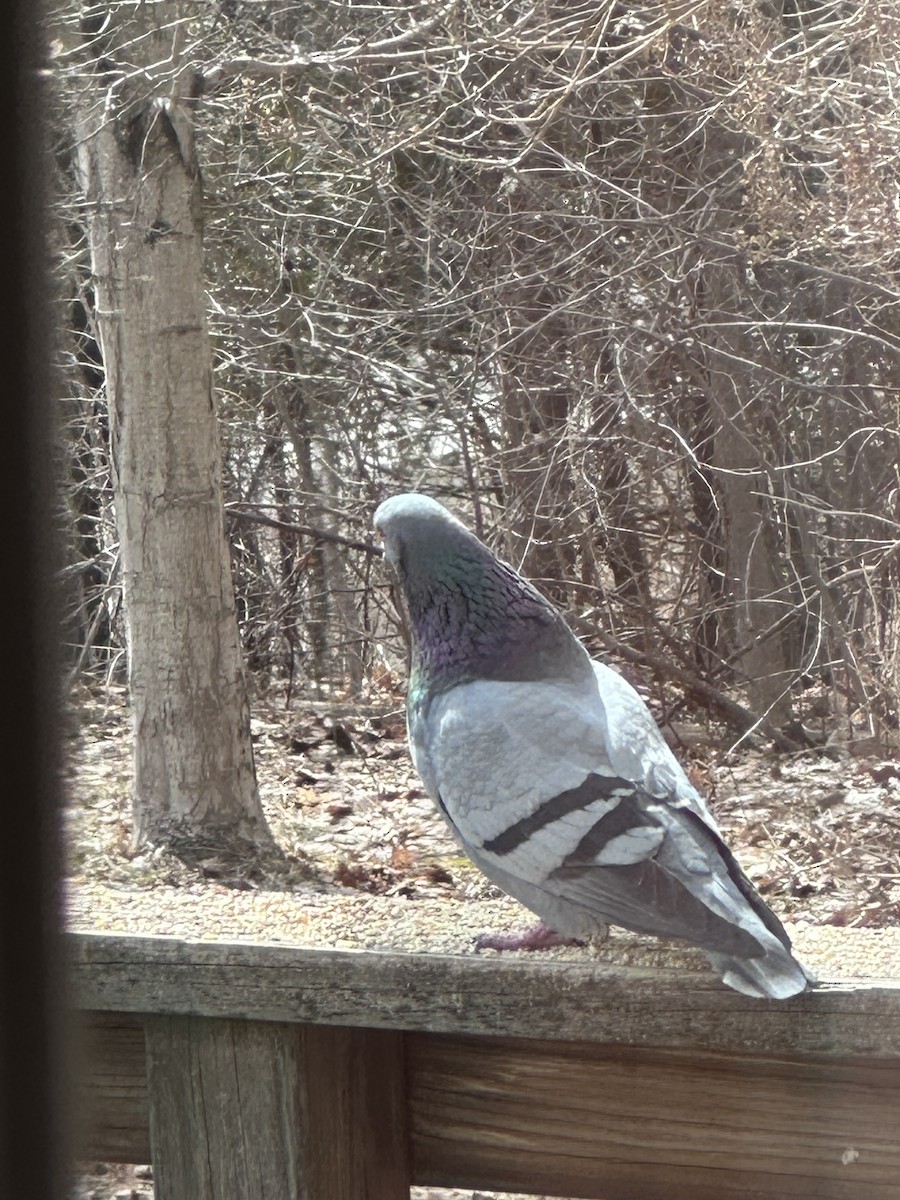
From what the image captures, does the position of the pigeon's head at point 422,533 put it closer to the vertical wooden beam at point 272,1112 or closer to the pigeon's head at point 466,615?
the pigeon's head at point 466,615

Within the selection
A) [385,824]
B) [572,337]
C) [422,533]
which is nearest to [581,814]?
[422,533]

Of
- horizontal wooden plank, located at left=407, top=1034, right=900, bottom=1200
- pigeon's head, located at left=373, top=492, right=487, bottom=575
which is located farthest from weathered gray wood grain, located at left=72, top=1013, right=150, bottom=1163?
pigeon's head, located at left=373, top=492, right=487, bottom=575

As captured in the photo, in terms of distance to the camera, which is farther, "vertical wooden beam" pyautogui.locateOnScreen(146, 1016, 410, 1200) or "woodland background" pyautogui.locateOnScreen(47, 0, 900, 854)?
"woodland background" pyautogui.locateOnScreen(47, 0, 900, 854)

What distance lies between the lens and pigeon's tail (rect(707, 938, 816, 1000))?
1.15 meters

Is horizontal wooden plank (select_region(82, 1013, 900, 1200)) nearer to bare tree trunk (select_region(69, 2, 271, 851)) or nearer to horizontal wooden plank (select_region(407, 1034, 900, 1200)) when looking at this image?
horizontal wooden plank (select_region(407, 1034, 900, 1200))

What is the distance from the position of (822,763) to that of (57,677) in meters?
2.64

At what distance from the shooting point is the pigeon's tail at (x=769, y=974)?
1.15m

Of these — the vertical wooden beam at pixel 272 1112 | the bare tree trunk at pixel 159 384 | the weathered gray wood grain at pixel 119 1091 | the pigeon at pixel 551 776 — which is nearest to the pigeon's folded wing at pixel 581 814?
the pigeon at pixel 551 776

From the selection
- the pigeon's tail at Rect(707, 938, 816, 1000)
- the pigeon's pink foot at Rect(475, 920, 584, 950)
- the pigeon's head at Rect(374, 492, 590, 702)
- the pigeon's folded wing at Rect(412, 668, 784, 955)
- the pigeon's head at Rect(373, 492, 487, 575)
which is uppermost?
the pigeon's head at Rect(373, 492, 487, 575)

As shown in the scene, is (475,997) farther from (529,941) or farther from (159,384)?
(159,384)

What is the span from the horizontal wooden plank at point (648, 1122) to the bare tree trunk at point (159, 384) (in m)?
1.73

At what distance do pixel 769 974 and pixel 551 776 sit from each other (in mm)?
289

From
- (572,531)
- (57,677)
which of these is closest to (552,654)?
→ (57,677)

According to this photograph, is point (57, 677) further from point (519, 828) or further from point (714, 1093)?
point (714, 1093)
